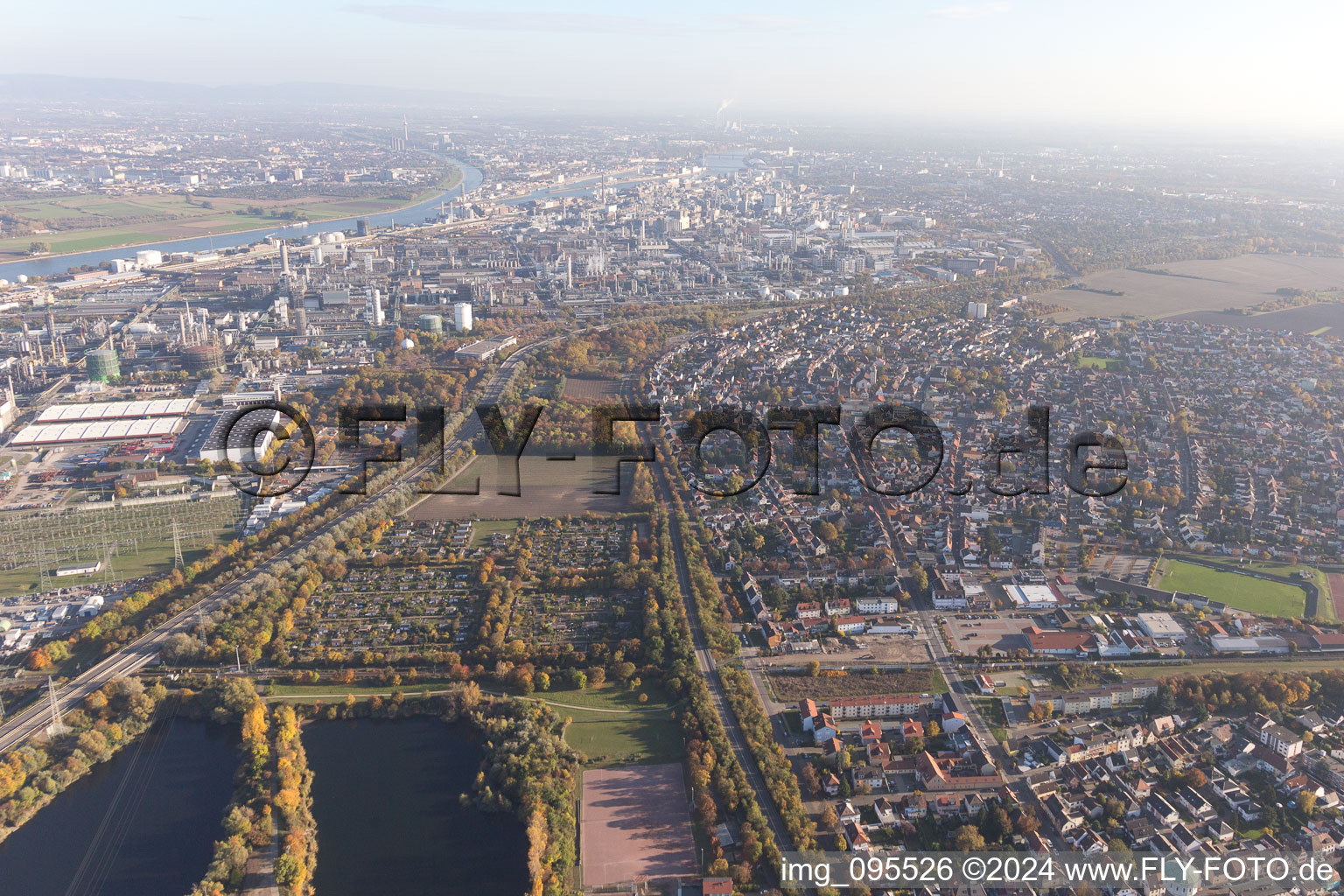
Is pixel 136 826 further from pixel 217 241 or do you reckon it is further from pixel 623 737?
pixel 217 241

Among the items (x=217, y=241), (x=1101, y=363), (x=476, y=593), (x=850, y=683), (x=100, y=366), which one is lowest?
(x=476, y=593)

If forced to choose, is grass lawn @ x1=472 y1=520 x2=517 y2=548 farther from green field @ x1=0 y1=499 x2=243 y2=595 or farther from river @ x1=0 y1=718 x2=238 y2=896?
river @ x1=0 y1=718 x2=238 y2=896

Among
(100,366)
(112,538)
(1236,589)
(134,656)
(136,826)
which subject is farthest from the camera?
(100,366)

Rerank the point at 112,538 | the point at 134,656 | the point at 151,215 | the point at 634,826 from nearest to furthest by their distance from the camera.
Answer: the point at 634,826, the point at 134,656, the point at 112,538, the point at 151,215

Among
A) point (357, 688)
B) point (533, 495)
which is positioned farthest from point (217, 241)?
point (357, 688)

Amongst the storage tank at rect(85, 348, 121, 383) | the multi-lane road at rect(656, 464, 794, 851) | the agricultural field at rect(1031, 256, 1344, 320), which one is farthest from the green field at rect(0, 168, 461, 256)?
the agricultural field at rect(1031, 256, 1344, 320)

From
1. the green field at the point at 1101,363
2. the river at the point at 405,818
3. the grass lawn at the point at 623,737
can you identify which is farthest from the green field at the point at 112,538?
the green field at the point at 1101,363

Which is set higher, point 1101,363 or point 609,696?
point 1101,363
